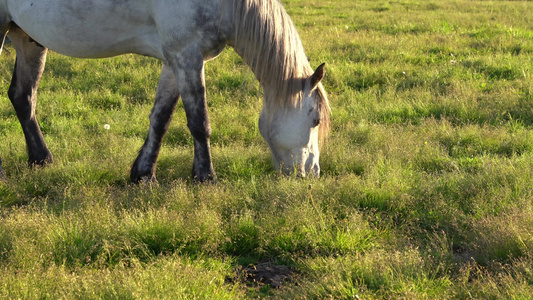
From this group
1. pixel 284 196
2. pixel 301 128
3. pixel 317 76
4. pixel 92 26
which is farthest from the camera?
pixel 92 26

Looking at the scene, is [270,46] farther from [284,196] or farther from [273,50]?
[284,196]

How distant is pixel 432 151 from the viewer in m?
5.36

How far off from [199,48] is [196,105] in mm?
471

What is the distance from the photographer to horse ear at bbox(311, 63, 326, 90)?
434cm

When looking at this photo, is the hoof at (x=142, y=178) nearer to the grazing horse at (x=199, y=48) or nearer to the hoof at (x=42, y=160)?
the grazing horse at (x=199, y=48)

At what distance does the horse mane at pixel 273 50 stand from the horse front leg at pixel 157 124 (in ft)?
2.62

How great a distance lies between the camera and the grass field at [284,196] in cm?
298

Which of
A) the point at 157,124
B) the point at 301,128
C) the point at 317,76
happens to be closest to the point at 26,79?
the point at 157,124

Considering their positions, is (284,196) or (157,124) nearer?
(284,196)

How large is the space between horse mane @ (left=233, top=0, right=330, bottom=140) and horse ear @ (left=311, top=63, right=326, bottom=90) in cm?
10

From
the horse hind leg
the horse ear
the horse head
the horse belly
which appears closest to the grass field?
the horse head

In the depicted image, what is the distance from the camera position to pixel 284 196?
416 centimetres

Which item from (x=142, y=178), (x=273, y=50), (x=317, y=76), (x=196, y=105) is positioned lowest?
(x=142, y=178)

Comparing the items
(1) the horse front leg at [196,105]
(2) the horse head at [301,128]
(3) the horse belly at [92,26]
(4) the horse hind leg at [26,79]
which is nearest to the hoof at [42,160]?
(4) the horse hind leg at [26,79]
